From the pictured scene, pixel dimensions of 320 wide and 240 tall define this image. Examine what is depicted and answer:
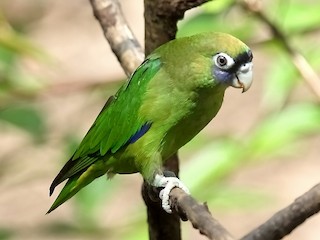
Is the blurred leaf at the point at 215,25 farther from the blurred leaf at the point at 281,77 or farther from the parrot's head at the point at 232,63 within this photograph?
the parrot's head at the point at 232,63

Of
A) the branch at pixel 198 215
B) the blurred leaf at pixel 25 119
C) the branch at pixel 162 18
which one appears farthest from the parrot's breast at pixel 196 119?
the blurred leaf at pixel 25 119

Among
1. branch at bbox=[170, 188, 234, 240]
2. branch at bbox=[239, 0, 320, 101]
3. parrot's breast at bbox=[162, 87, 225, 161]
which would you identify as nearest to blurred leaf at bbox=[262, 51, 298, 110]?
branch at bbox=[239, 0, 320, 101]

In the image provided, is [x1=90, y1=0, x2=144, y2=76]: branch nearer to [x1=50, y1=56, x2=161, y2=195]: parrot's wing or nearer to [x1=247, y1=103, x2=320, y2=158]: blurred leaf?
[x1=50, y1=56, x2=161, y2=195]: parrot's wing

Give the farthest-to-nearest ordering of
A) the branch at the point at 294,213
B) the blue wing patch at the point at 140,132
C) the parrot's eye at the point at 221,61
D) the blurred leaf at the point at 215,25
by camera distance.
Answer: the blurred leaf at the point at 215,25, the blue wing patch at the point at 140,132, the parrot's eye at the point at 221,61, the branch at the point at 294,213

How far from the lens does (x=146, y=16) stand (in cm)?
136

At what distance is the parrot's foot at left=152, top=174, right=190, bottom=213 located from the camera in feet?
4.09

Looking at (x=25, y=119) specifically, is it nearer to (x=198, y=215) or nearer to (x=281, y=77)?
(x=281, y=77)

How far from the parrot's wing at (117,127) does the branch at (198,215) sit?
30 centimetres

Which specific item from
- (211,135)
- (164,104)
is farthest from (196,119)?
(211,135)

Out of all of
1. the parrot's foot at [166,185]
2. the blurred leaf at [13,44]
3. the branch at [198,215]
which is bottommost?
the branch at [198,215]

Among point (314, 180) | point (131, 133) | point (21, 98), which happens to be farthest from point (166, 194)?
point (314, 180)

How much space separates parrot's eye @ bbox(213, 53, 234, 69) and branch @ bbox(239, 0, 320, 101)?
11cm

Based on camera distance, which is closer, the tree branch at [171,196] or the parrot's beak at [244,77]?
the tree branch at [171,196]

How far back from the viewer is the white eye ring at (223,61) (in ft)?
4.40
